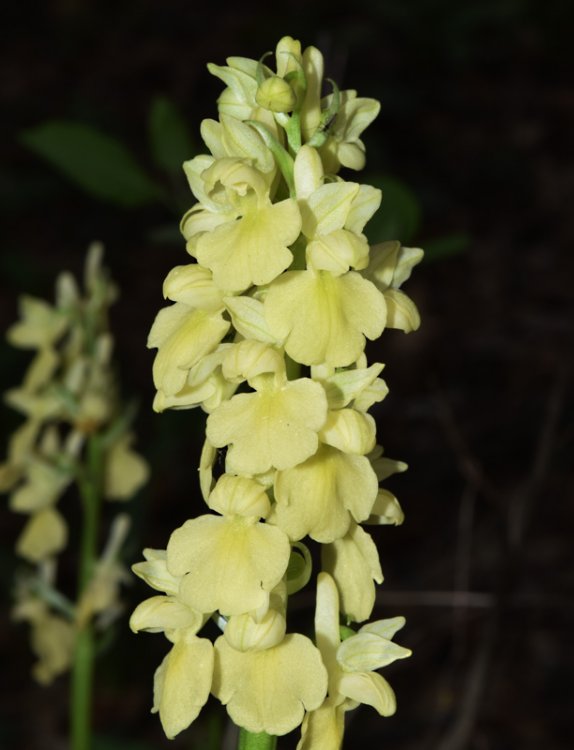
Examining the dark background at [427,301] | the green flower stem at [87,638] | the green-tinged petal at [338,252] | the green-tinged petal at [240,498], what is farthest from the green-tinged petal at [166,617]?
the green flower stem at [87,638]

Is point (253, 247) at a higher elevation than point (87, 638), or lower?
higher

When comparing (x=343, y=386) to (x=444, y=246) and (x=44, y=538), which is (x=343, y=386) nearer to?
(x=444, y=246)

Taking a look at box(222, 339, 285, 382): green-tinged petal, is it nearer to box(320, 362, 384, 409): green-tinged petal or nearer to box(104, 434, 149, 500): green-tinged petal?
box(320, 362, 384, 409): green-tinged petal

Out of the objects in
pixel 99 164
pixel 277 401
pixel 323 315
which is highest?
pixel 99 164

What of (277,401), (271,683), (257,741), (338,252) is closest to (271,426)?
(277,401)

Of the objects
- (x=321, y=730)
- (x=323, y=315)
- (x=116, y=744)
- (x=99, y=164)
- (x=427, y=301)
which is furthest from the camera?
(x=427, y=301)

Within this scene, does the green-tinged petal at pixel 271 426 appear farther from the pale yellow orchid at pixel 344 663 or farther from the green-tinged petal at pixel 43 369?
the green-tinged petal at pixel 43 369
